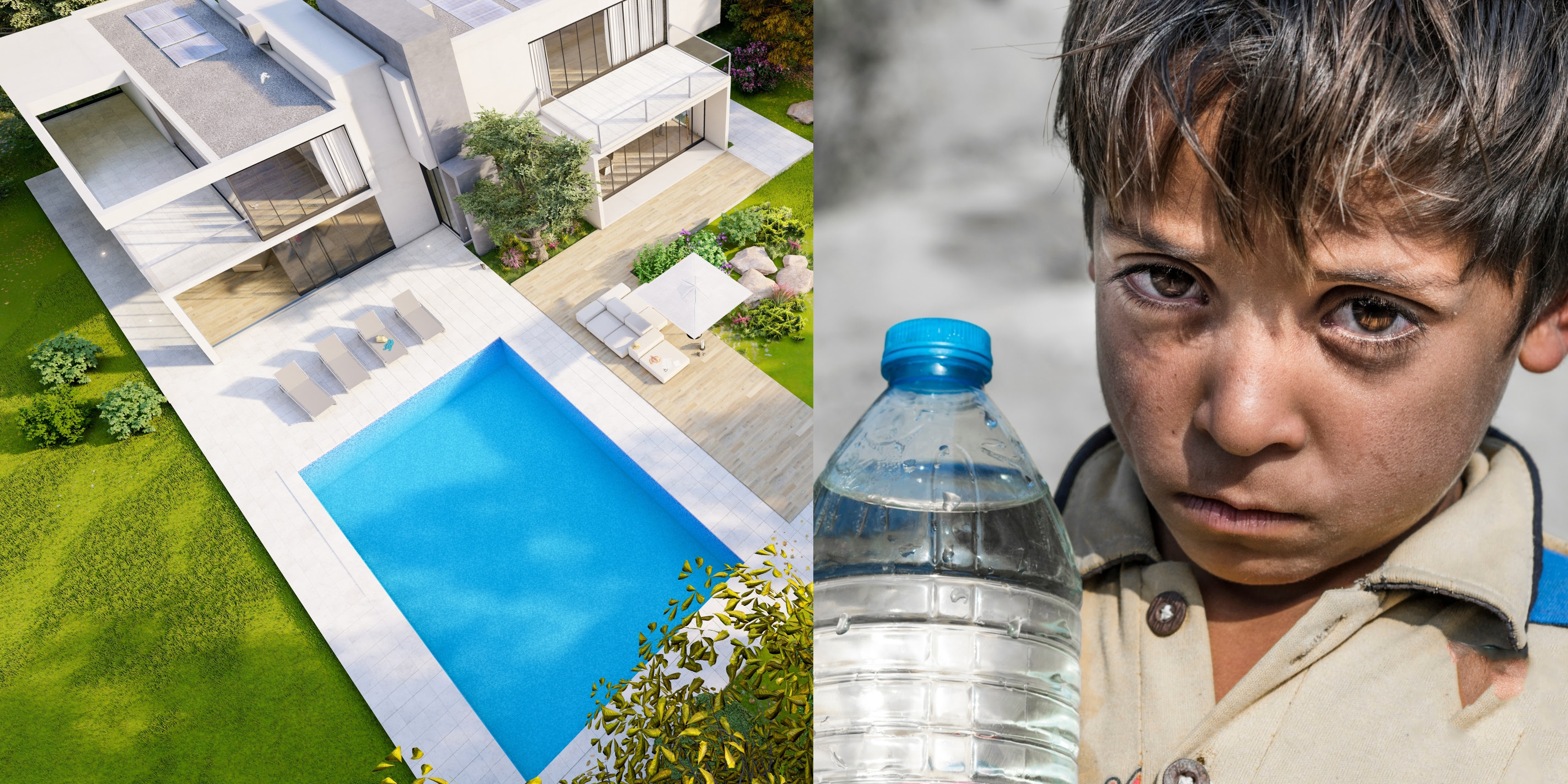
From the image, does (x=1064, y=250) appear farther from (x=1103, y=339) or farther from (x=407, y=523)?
(x=407, y=523)

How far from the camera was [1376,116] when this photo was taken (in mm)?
302

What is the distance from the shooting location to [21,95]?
672 centimetres

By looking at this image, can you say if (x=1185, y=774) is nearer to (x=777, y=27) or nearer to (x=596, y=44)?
(x=777, y=27)

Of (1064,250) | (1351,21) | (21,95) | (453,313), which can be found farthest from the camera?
(453,313)

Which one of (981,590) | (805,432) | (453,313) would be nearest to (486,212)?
(453,313)

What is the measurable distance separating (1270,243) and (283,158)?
8.27 m

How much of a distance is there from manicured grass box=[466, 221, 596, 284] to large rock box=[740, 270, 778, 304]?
1.79 m

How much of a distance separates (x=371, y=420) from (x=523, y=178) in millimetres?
2370

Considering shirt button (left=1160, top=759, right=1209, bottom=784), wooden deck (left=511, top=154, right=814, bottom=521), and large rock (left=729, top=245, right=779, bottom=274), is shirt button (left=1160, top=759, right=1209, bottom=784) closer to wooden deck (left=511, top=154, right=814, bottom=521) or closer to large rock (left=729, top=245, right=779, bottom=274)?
wooden deck (left=511, top=154, right=814, bottom=521)

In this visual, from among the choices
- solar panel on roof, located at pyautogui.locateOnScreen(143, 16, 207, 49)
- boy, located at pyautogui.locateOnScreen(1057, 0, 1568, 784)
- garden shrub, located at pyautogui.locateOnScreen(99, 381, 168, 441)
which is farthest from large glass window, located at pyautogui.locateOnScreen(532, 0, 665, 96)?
boy, located at pyautogui.locateOnScreen(1057, 0, 1568, 784)

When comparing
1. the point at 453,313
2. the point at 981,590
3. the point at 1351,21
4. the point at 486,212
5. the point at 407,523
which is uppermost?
the point at 1351,21

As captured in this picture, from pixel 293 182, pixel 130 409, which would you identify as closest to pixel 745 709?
pixel 130 409

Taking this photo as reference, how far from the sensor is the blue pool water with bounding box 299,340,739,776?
5.43 metres

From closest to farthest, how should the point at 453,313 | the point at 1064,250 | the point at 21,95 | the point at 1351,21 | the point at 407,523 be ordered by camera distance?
the point at 1351,21
the point at 1064,250
the point at 407,523
the point at 21,95
the point at 453,313
